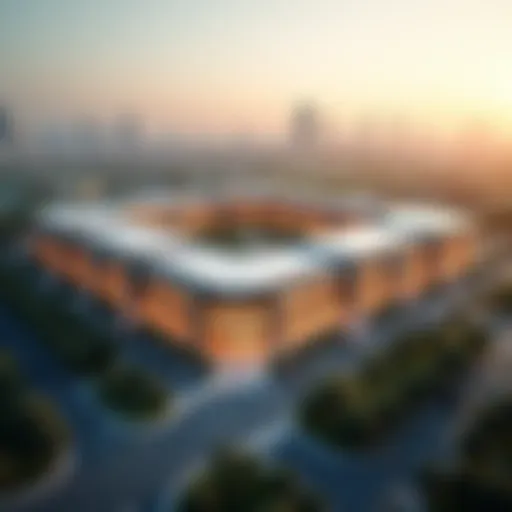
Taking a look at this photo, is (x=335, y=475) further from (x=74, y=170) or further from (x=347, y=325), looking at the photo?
(x=74, y=170)

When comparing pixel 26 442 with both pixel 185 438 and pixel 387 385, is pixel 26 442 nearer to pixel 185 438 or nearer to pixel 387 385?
pixel 185 438

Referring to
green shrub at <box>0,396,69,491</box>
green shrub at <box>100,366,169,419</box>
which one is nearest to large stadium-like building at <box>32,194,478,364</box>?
green shrub at <box>100,366,169,419</box>

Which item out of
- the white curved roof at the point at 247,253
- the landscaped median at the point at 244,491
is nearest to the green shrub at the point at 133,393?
the landscaped median at the point at 244,491

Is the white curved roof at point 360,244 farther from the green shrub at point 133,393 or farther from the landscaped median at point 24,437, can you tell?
the landscaped median at point 24,437

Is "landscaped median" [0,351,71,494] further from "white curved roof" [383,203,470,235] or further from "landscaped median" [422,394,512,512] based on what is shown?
"white curved roof" [383,203,470,235]

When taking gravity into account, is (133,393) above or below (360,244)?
below

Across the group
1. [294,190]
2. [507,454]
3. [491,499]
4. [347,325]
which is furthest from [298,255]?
[294,190]

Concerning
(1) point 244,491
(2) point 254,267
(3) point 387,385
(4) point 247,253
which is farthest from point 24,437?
(4) point 247,253

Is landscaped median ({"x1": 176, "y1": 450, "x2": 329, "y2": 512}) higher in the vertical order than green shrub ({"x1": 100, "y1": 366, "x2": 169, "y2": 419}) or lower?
higher
